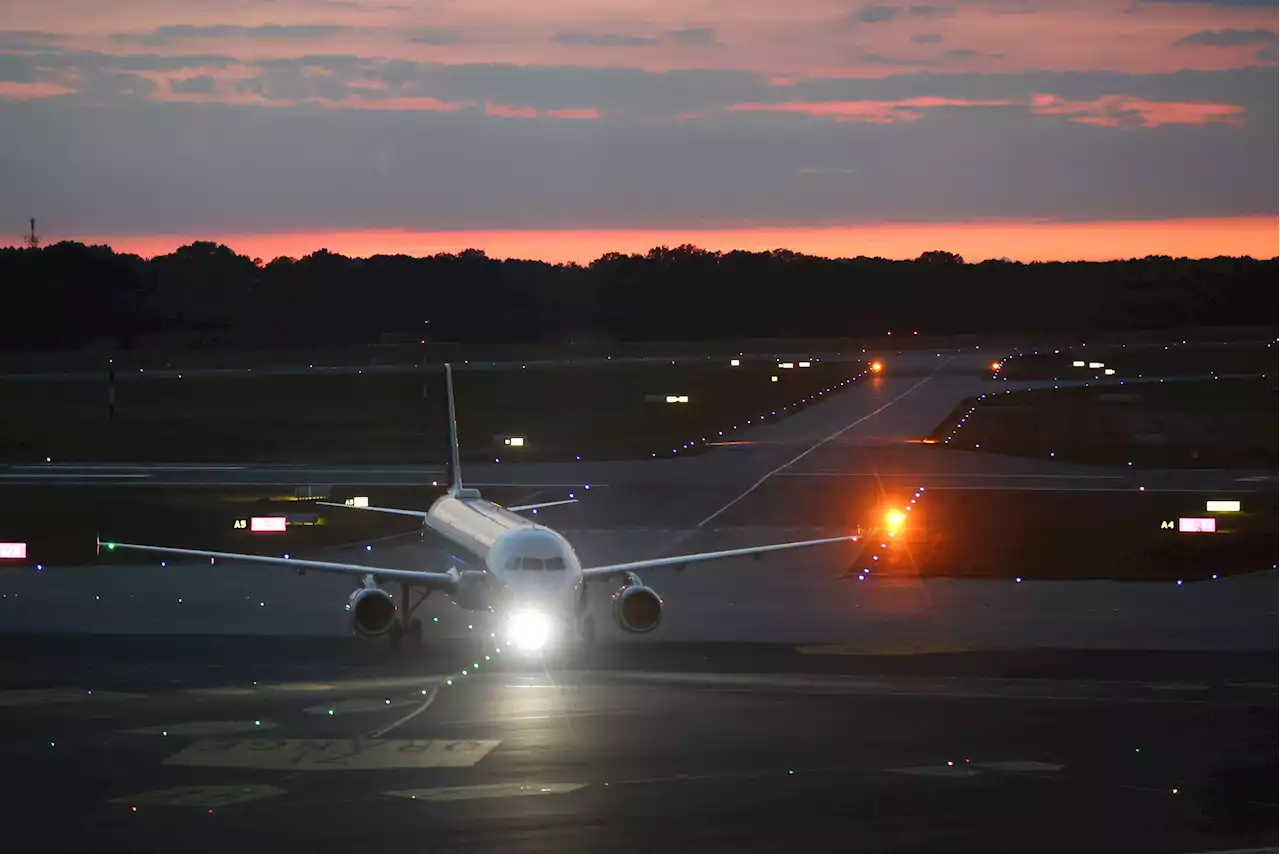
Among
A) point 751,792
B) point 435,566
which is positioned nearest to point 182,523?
point 435,566

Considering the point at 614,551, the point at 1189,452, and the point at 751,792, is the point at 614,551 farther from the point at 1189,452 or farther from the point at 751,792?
the point at 1189,452

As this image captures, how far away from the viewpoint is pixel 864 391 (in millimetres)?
135500

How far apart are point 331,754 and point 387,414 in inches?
3546

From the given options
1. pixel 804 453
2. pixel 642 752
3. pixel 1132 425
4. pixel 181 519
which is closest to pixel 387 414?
pixel 804 453

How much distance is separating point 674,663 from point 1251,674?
419 inches

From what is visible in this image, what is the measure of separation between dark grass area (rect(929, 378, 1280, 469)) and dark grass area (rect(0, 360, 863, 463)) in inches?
539

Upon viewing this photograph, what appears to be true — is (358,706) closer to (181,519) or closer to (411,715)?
(411,715)

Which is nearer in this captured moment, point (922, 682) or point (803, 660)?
point (922, 682)

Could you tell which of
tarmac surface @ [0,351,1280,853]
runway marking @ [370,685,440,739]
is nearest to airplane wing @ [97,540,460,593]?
tarmac surface @ [0,351,1280,853]

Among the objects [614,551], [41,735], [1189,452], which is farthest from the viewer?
[1189,452]

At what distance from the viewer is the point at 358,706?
99.8 feet

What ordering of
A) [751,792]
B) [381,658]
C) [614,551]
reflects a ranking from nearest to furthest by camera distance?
[751,792] → [381,658] → [614,551]

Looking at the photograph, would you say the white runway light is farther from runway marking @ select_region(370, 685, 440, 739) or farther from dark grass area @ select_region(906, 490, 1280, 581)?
dark grass area @ select_region(906, 490, 1280, 581)

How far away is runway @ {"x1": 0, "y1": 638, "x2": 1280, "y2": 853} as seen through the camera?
21.5m
